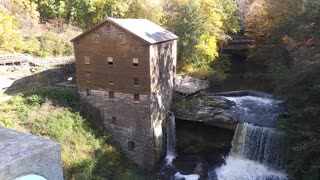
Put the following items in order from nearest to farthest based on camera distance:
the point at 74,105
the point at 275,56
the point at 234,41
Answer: the point at 74,105
the point at 275,56
the point at 234,41

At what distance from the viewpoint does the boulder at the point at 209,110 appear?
25156 millimetres

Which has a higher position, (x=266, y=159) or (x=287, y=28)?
(x=287, y=28)

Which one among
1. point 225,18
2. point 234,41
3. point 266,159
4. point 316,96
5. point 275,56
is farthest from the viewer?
point 234,41

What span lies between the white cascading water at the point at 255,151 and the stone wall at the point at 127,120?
17.4 feet

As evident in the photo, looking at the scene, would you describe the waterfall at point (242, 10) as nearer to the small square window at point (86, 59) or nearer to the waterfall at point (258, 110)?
the waterfall at point (258, 110)

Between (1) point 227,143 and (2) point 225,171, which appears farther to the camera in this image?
(1) point 227,143

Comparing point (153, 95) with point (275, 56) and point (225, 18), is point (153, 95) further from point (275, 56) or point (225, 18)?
point (225, 18)

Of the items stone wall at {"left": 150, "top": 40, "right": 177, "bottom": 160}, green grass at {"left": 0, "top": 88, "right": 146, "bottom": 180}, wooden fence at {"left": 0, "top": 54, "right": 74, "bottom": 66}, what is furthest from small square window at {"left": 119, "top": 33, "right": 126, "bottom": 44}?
wooden fence at {"left": 0, "top": 54, "right": 74, "bottom": 66}

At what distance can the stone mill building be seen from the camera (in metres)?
23.0

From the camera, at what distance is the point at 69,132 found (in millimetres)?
22828

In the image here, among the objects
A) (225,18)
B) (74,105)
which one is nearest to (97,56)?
(74,105)

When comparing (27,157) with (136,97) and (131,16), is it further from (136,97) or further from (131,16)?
(131,16)

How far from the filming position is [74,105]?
83.1ft

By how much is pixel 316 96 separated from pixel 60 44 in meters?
26.3
